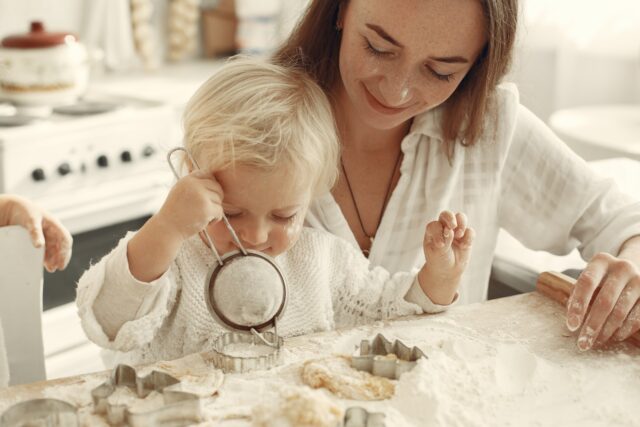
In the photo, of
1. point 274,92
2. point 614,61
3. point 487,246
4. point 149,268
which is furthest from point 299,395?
point 614,61

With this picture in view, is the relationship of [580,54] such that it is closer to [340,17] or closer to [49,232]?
[340,17]

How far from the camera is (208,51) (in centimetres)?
317

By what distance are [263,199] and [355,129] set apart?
431 millimetres

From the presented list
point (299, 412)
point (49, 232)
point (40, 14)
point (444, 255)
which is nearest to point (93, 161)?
point (40, 14)

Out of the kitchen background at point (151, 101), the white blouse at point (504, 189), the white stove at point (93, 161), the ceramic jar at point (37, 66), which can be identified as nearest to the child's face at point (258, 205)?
the white blouse at point (504, 189)

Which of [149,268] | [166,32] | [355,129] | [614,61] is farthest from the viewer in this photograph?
[166,32]

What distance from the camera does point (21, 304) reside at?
1154 millimetres

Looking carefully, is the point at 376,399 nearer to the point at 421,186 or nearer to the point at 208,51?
the point at 421,186

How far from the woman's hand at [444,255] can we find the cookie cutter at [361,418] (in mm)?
371

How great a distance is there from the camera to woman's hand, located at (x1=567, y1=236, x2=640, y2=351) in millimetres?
1037

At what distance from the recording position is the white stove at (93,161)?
198cm

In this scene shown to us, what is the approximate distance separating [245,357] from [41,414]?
0.23m

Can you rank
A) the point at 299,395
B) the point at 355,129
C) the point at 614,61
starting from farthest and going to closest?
the point at 614,61 < the point at 355,129 < the point at 299,395

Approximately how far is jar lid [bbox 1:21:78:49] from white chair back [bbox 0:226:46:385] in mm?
1210
